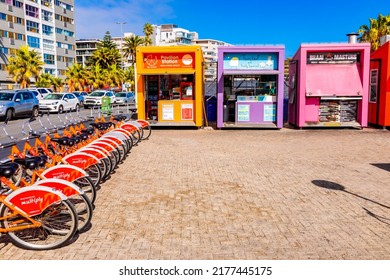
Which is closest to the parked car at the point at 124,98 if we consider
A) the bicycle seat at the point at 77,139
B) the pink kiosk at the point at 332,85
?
the pink kiosk at the point at 332,85

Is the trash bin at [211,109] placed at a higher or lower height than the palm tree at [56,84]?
lower

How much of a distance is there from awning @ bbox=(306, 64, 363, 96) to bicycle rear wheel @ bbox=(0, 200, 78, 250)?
13368mm

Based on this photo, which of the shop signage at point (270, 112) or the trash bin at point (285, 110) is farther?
the trash bin at point (285, 110)

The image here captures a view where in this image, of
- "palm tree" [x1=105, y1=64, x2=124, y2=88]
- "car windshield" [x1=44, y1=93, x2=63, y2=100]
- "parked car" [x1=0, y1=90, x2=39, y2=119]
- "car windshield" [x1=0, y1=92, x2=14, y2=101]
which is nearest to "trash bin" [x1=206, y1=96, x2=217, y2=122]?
"parked car" [x1=0, y1=90, x2=39, y2=119]

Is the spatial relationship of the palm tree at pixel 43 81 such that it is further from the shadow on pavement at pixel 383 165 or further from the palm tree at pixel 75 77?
the shadow on pavement at pixel 383 165

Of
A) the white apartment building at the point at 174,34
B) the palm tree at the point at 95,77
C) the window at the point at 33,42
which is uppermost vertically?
the white apartment building at the point at 174,34

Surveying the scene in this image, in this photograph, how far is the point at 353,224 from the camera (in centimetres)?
534

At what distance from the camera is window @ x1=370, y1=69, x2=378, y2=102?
54.2 feet

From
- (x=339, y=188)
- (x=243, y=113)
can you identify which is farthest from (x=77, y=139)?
(x=243, y=113)

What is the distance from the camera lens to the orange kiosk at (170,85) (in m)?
16.4

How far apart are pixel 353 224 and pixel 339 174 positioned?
317 cm

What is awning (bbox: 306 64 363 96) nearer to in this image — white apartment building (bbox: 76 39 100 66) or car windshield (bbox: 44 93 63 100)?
car windshield (bbox: 44 93 63 100)

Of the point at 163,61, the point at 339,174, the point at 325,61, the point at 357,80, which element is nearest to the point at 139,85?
the point at 163,61
